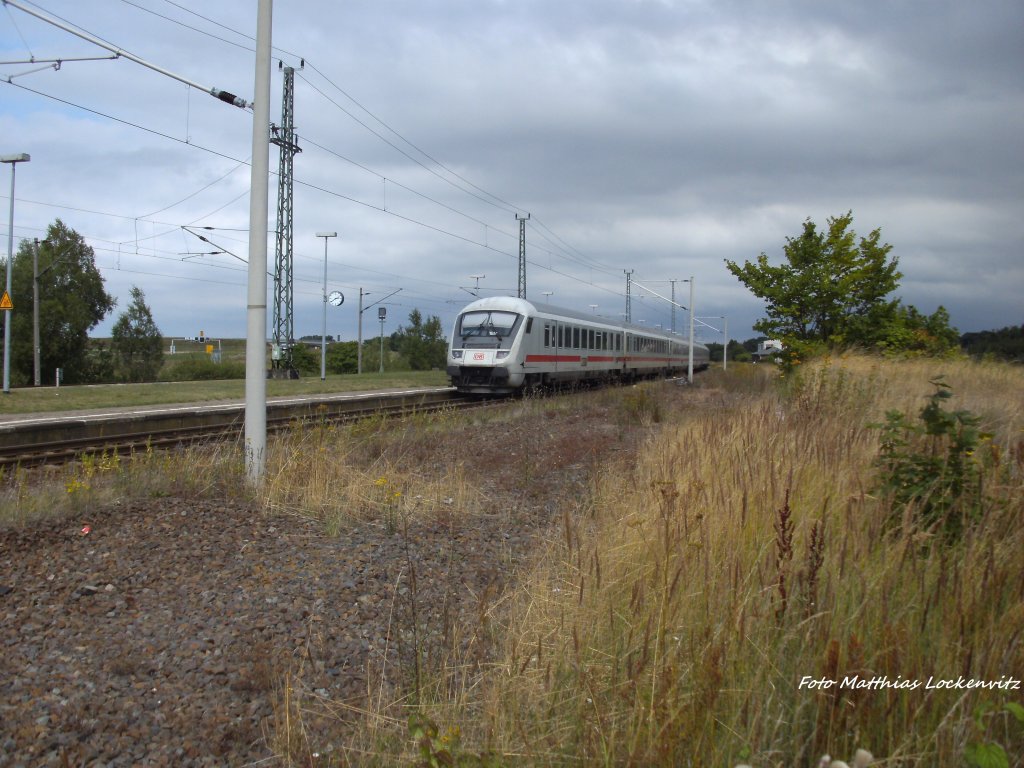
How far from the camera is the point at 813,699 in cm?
256

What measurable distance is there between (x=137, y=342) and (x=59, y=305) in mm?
12249

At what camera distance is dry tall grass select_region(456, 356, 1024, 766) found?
245cm

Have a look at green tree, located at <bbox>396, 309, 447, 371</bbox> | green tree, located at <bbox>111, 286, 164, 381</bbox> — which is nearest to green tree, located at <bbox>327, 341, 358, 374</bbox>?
green tree, located at <bbox>396, 309, 447, 371</bbox>

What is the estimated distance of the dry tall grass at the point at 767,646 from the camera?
96.5 inches

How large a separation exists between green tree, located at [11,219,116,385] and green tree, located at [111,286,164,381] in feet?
20.2

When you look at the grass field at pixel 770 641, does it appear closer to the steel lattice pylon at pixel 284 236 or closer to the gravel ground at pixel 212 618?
the gravel ground at pixel 212 618

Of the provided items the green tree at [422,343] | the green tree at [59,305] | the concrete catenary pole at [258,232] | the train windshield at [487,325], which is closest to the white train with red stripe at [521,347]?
the train windshield at [487,325]

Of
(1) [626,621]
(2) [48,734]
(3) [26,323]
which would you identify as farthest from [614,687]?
(3) [26,323]

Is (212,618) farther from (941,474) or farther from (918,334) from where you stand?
(918,334)

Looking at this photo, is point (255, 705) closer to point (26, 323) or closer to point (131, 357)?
point (26, 323)

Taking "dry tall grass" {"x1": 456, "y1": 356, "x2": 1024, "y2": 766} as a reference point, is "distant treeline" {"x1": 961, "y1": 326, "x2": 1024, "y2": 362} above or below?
above

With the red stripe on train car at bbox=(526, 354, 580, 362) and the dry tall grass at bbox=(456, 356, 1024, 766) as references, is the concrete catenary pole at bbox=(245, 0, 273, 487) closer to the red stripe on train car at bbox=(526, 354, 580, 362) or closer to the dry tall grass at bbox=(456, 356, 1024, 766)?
the dry tall grass at bbox=(456, 356, 1024, 766)

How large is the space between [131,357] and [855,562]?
71.2m

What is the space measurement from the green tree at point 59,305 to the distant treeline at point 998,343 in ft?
170
